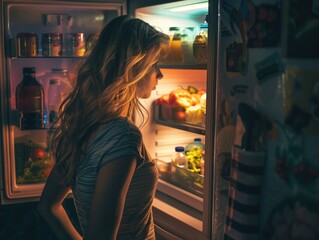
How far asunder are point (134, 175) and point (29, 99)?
114 centimetres

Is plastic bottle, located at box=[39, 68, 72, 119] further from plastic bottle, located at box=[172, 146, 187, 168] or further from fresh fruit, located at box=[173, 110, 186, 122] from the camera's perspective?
plastic bottle, located at box=[172, 146, 187, 168]

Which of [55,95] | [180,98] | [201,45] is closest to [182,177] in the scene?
[180,98]

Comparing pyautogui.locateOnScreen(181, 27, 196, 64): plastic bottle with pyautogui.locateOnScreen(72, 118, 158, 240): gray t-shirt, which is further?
pyautogui.locateOnScreen(181, 27, 196, 64): plastic bottle

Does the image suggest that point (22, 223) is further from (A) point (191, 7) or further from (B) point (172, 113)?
(A) point (191, 7)

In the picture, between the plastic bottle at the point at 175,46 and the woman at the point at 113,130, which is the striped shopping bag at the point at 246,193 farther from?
the plastic bottle at the point at 175,46

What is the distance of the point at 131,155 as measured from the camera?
128 cm

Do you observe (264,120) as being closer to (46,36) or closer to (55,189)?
(55,189)

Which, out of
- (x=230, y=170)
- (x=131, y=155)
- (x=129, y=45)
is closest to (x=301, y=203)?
(x=230, y=170)

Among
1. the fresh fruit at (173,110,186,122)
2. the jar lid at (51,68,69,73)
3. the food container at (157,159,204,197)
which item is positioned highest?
the jar lid at (51,68,69,73)

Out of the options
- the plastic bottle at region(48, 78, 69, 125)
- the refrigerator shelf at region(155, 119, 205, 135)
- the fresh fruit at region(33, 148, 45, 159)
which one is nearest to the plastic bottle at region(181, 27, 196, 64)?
the refrigerator shelf at region(155, 119, 205, 135)

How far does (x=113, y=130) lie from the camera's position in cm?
133

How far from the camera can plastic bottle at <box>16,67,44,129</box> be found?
232 centimetres

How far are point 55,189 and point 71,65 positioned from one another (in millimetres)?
1062

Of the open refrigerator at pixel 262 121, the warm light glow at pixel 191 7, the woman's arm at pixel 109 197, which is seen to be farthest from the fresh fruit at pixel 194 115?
the woman's arm at pixel 109 197
